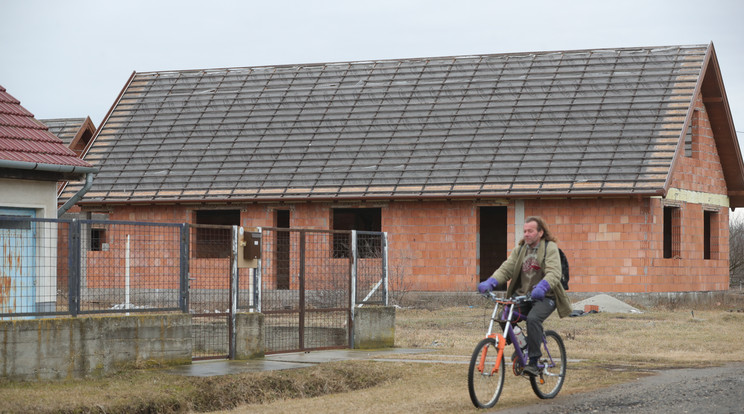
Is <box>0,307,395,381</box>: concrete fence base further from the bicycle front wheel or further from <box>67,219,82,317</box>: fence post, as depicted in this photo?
the bicycle front wheel

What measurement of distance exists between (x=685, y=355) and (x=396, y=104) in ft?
56.4

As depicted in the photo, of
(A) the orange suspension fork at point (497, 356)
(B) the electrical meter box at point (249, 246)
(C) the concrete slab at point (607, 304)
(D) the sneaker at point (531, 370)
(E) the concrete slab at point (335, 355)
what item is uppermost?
(B) the electrical meter box at point (249, 246)

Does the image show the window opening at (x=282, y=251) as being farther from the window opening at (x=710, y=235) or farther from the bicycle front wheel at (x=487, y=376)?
the bicycle front wheel at (x=487, y=376)

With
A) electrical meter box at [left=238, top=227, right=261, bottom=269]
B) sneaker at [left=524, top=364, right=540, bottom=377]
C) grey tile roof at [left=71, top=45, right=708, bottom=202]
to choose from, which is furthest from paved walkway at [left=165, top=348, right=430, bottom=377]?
grey tile roof at [left=71, top=45, right=708, bottom=202]

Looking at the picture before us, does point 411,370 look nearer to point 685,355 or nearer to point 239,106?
point 685,355

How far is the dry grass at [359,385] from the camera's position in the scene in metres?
10.8

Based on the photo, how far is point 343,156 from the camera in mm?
29812

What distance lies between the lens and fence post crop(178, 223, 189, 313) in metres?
13.4

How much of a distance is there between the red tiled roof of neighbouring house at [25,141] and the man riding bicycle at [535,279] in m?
7.49

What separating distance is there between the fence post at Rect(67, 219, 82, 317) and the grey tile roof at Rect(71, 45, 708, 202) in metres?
15.9

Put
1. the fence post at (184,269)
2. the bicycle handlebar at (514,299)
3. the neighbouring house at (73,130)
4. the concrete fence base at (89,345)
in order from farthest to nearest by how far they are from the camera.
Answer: the neighbouring house at (73,130)
the fence post at (184,269)
the concrete fence base at (89,345)
the bicycle handlebar at (514,299)

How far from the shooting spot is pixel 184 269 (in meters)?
13.5

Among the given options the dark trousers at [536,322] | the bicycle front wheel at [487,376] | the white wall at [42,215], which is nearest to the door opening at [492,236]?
the white wall at [42,215]

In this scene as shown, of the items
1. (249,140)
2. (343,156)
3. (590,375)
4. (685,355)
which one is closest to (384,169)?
(343,156)
